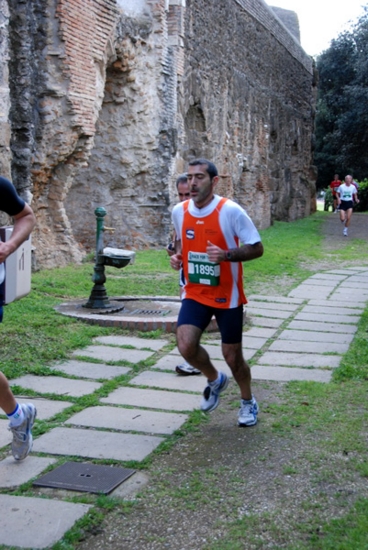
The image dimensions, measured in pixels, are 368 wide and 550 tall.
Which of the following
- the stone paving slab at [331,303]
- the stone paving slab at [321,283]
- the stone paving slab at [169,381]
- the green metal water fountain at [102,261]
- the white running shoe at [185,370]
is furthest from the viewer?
the stone paving slab at [321,283]

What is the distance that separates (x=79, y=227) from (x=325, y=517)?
10.7 meters

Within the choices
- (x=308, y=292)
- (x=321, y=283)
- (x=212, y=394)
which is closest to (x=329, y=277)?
(x=321, y=283)

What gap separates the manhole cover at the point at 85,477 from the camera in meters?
3.47

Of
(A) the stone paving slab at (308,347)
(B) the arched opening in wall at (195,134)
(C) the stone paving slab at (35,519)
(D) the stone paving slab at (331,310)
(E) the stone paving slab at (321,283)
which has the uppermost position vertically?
(B) the arched opening in wall at (195,134)

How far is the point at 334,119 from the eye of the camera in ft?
119

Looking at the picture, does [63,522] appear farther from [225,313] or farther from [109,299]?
[109,299]

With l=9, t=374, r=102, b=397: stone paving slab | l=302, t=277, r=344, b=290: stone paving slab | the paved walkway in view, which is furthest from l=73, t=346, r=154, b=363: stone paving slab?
l=302, t=277, r=344, b=290: stone paving slab

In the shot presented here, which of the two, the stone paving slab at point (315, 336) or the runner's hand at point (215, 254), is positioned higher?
the runner's hand at point (215, 254)

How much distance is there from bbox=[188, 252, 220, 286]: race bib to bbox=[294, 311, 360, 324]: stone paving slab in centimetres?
371

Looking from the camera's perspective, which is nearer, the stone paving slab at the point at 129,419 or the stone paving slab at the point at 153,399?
the stone paving slab at the point at 129,419

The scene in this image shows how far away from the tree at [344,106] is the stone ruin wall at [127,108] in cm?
748

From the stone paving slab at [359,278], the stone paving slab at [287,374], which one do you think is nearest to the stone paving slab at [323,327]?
the stone paving slab at [287,374]

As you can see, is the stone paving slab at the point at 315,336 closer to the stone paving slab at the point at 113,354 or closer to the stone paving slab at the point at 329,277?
the stone paving slab at the point at 113,354

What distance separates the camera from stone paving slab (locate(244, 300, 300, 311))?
846 centimetres
